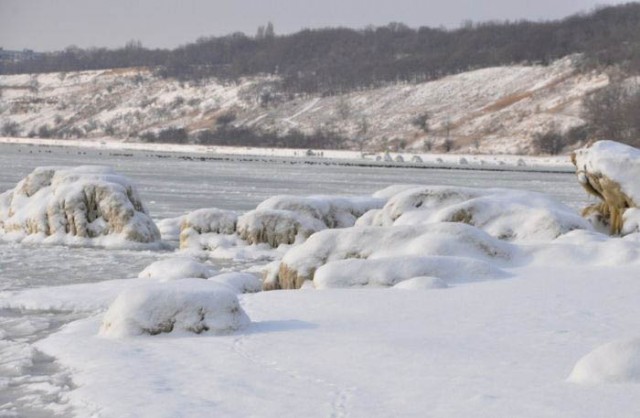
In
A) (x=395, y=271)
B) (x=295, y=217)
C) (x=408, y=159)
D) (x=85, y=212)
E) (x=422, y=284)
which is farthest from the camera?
(x=408, y=159)

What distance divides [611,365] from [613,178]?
17031 mm

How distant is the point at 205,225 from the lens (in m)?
30.4

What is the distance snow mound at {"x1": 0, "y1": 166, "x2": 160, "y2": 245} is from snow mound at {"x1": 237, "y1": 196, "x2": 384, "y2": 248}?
3371mm

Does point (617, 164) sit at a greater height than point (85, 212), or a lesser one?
greater

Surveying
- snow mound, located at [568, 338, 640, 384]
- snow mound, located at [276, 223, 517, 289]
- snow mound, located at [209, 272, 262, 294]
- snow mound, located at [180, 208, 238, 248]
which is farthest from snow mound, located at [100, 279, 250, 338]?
snow mound, located at [180, 208, 238, 248]

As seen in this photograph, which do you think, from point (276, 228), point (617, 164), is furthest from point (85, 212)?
point (617, 164)

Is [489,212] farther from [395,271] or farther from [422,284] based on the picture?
[422,284]

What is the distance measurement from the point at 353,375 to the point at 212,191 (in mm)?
47076

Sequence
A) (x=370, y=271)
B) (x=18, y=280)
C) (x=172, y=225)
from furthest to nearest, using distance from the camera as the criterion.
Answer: (x=172, y=225)
(x=18, y=280)
(x=370, y=271)

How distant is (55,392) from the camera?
36.7 ft

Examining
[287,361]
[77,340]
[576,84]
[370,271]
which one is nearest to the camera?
[287,361]

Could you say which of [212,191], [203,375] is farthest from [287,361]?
[212,191]

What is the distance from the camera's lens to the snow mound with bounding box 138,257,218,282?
20.9 m

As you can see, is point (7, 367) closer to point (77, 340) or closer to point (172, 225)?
point (77, 340)
